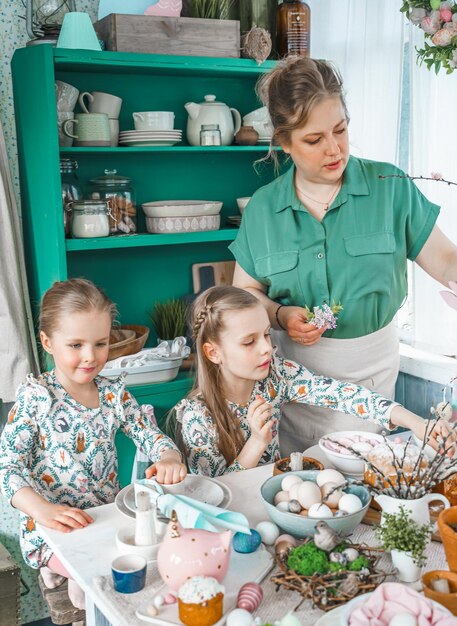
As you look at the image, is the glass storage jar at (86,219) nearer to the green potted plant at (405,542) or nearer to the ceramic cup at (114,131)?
the ceramic cup at (114,131)

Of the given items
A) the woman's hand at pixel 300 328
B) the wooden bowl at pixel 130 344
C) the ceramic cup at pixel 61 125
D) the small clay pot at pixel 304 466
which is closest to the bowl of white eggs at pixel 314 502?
the small clay pot at pixel 304 466

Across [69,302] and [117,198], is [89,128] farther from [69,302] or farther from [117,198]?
[69,302]

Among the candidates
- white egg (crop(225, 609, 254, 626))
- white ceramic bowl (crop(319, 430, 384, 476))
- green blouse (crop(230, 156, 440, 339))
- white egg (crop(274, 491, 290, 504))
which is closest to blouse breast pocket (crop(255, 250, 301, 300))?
green blouse (crop(230, 156, 440, 339))

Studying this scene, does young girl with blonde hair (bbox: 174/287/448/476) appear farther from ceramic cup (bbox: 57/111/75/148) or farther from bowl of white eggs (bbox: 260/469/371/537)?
ceramic cup (bbox: 57/111/75/148)

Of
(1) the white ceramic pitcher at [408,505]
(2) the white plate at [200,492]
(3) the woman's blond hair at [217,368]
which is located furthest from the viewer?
(3) the woman's blond hair at [217,368]

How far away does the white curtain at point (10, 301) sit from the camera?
2787 mm

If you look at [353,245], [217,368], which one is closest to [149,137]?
[353,245]

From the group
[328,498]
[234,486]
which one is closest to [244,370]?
[234,486]

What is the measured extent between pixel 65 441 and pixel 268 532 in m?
0.69

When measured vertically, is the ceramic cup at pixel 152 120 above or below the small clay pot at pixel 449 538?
above

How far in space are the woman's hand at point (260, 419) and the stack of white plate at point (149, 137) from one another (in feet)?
4.74

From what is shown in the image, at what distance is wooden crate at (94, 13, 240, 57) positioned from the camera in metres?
2.83

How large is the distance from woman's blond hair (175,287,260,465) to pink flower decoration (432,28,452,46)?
0.78m

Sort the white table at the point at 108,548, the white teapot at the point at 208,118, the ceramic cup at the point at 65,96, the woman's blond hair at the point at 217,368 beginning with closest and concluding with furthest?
the white table at the point at 108,548
the woman's blond hair at the point at 217,368
the ceramic cup at the point at 65,96
the white teapot at the point at 208,118
